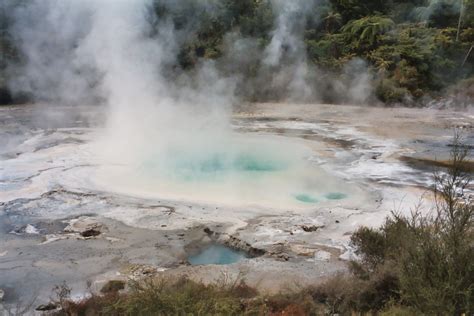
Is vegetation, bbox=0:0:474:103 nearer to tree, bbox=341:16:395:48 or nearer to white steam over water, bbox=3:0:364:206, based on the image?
tree, bbox=341:16:395:48

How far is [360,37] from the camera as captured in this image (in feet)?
67.3

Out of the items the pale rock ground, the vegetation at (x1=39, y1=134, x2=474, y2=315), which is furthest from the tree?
the vegetation at (x1=39, y1=134, x2=474, y2=315)

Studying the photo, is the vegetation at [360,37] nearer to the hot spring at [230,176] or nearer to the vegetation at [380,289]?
the hot spring at [230,176]

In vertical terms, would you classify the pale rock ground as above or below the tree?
below

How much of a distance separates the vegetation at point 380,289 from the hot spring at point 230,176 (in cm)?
291

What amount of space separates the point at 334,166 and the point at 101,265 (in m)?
5.82

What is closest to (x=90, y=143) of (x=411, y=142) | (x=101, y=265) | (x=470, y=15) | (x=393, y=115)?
(x=101, y=265)

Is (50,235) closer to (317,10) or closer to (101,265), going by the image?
(101,265)

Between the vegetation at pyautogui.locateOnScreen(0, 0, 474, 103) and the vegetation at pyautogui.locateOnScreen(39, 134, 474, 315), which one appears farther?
the vegetation at pyautogui.locateOnScreen(0, 0, 474, 103)

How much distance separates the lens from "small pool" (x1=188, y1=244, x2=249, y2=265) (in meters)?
6.37

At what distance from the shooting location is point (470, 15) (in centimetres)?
2053

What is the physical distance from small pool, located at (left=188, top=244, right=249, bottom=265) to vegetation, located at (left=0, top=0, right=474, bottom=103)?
500 inches

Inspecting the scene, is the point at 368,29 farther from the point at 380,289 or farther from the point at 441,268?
the point at 441,268

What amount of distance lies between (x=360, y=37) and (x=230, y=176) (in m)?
13.3
